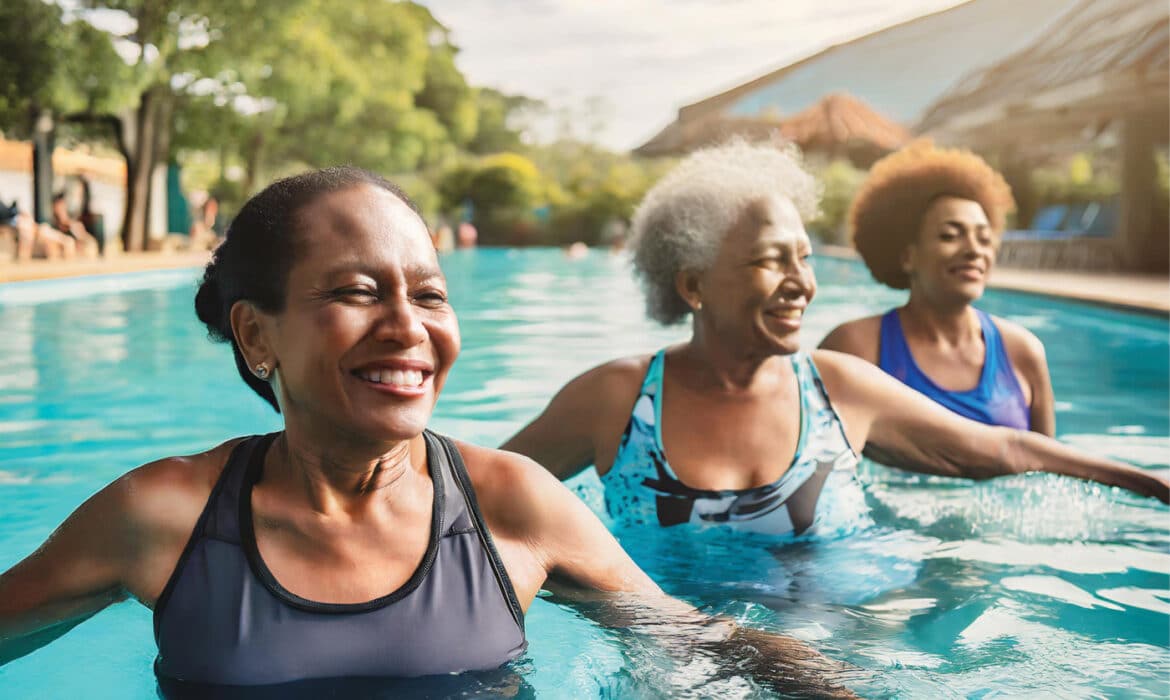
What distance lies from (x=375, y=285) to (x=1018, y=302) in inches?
503

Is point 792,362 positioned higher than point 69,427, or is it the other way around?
point 792,362

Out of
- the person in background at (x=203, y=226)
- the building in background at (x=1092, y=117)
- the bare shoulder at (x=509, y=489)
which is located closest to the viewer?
the bare shoulder at (x=509, y=489)

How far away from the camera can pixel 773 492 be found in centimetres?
332

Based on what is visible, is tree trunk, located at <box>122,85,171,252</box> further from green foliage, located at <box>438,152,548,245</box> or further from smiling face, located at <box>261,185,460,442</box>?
smiling face, located at <box>261,185,460,442</box>

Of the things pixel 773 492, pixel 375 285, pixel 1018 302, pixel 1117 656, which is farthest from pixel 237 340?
pixel 1018 302

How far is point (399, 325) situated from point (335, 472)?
12.6 inches

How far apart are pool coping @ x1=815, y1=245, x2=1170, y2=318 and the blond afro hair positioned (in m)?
4.82

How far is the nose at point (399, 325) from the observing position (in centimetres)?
173

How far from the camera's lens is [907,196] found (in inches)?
187

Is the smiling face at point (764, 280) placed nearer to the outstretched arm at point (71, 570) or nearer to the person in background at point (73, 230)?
the outstretched arm at point (71, 570)

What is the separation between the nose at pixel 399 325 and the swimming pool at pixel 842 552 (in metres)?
0.74

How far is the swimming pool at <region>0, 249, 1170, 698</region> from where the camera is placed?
2705 mm

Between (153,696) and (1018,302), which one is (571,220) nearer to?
(1018,302)

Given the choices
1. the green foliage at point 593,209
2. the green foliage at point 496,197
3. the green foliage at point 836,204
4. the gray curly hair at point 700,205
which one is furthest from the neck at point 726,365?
the green foliage at point 496,197
